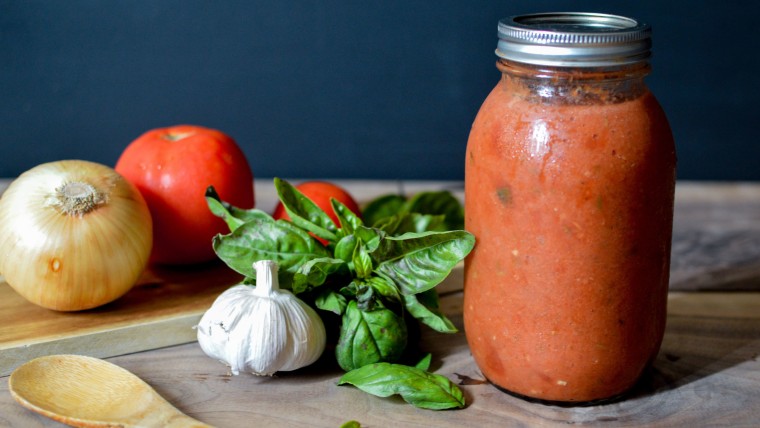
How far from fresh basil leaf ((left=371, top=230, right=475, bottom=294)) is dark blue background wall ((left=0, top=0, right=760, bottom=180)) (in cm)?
70

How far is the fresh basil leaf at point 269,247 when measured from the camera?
1017 mm

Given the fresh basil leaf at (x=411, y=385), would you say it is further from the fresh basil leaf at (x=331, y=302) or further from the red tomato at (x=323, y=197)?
the red tomato at (x=323, y=197)

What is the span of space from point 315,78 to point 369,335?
2.52ft

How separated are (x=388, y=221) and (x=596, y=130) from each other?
386 mm

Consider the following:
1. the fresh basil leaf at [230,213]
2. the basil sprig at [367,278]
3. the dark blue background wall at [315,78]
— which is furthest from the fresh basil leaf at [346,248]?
the dark blue background wall at [315,78]

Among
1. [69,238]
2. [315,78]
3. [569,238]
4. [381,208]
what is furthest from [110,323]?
[315,78]

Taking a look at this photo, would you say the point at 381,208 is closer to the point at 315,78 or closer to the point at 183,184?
the point at 183,184

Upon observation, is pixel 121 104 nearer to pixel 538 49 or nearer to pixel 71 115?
pixel 71 115

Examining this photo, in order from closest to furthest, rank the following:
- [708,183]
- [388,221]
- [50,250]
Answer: [50,250], [388,221], [708,183]

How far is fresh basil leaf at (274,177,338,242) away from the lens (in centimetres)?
105

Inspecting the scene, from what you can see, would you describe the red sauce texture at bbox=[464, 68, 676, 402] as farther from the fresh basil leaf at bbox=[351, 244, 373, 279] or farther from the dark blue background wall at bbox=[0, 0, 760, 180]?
the dark blue background wall at bbox=[0, 0, 760, 180]

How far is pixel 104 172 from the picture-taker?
111cm

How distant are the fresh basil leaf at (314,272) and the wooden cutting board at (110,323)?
0.18m

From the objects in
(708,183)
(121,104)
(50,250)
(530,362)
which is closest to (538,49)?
(530,362)
